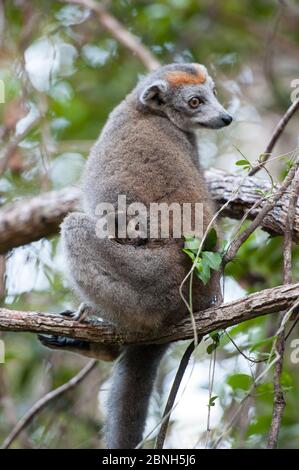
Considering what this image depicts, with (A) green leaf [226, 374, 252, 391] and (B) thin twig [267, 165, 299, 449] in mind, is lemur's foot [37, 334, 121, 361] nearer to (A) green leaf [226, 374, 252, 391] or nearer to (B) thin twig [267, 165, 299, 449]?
(A) green leaf [226, 374, 252, 391]

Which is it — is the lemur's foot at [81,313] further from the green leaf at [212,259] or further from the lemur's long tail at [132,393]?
the green leaf at [212,259]

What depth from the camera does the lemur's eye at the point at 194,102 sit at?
21.2 feet

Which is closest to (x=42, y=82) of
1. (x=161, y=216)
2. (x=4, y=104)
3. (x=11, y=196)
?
(x=4, y=104)

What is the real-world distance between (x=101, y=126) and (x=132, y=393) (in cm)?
535

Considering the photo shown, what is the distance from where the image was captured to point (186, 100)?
Result: 647cm

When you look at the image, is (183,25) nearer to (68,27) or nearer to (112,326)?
(68,27)

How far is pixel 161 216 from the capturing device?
5.38 metres

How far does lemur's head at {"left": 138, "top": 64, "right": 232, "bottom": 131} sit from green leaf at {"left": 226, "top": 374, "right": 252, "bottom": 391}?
233cm

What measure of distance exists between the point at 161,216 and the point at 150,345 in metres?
1.17

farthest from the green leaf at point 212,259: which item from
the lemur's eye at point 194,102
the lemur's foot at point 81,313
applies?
the lemur's eye at point 194,102

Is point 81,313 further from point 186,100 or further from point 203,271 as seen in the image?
point 186,100

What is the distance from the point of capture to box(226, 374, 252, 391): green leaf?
5.99 meters

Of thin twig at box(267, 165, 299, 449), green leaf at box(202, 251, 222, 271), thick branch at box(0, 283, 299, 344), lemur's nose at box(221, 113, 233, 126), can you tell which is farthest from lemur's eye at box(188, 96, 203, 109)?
thick branch at box(0, 283, 299, 344)

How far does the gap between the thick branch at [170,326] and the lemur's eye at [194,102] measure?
88.3 inches
